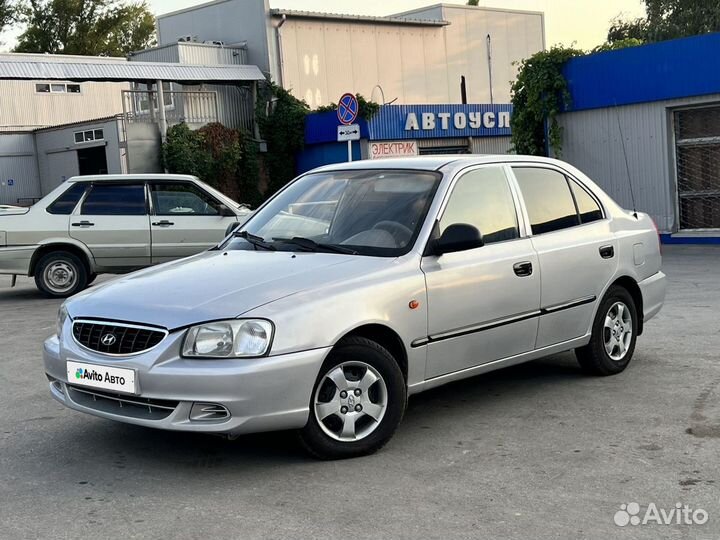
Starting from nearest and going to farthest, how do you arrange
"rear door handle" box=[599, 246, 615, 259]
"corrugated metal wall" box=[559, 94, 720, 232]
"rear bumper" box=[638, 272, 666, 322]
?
"rear door handle" box=[599, 246, 615, 259] < "rear bumper" box=[638, 272, 666, 322] < "corrugated metal wall" box=[559, 94, 720, 232]

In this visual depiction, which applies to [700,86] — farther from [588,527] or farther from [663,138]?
[588,527]

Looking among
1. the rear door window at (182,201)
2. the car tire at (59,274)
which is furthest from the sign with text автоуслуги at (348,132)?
the car tire at (59,274)

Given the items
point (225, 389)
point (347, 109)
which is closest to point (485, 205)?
point (225, 389)

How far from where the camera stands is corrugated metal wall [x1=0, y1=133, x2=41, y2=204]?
37.9 meters

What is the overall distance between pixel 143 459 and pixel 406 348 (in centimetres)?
155

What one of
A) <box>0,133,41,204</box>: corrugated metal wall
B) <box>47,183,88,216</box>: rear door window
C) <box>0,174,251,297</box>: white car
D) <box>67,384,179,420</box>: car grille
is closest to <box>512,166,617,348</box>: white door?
<box>67,384,179,420</box>: car grille

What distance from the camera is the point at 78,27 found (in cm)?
6225

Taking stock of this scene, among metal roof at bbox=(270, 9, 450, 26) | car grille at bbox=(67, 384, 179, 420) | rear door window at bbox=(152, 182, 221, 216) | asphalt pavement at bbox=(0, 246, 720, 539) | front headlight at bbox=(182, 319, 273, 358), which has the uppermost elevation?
metal roof at bbox=(270, 9, 450, 26)

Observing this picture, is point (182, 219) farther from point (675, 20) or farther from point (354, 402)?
point (675, 20)

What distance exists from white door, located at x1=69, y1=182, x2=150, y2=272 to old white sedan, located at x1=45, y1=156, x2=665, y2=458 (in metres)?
7.15

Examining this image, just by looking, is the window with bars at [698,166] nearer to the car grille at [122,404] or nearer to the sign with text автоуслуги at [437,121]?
the sign with text автоуслуги at [437,121]

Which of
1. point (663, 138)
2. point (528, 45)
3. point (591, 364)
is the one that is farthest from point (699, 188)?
point (528, 45)

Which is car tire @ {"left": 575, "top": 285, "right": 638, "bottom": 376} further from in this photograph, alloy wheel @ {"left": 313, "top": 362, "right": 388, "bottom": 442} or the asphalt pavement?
alloy wheel @ {"left": 313, "top": 362, "right": 388, "bottom": 442}

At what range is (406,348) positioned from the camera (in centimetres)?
523
